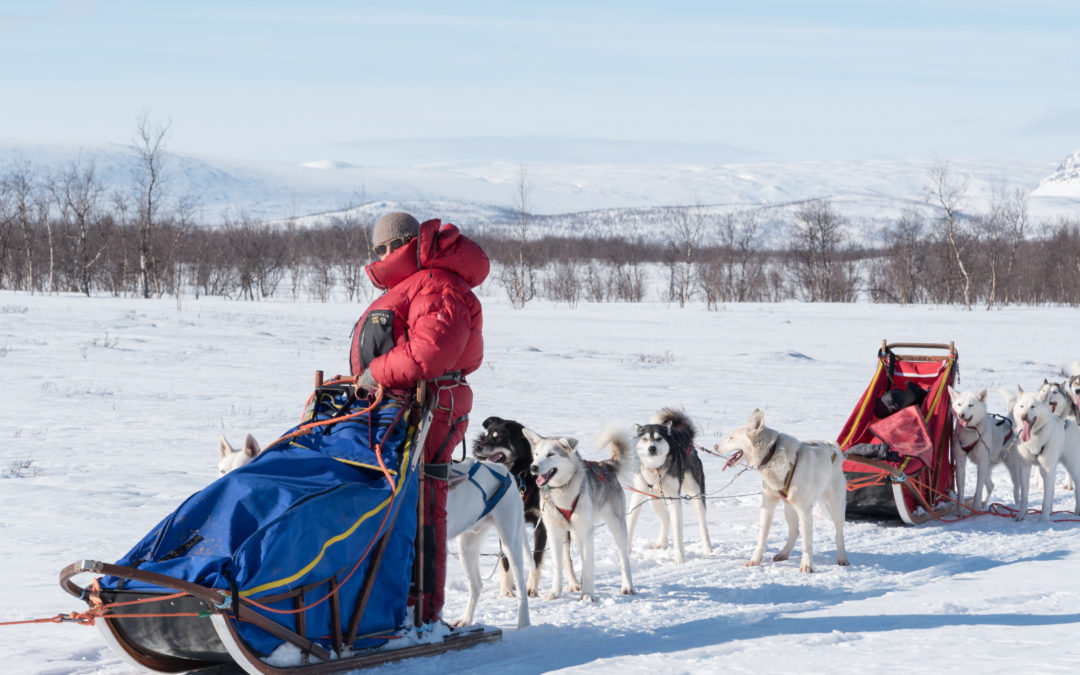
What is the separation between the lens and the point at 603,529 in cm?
644

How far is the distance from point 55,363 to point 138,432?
15.5 ft

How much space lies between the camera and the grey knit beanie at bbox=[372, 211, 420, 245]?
3.72m

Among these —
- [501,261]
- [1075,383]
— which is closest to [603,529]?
[1075,383]

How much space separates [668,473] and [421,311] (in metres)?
2.69

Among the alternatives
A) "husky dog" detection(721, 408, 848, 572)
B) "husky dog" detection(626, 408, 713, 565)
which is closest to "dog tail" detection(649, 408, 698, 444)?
"husky dog" detection(626, 408, 713, 565)

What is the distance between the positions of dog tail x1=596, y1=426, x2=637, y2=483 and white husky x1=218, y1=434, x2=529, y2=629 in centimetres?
124

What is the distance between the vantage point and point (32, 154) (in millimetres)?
137250

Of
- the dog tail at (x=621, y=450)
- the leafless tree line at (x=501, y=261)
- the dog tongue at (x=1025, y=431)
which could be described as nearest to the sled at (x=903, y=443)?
the dog tongue at (x=1025, y=431)

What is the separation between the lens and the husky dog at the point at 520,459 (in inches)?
199

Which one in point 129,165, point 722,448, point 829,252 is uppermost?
point 129,165

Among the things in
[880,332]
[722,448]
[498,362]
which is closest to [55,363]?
[498,362]

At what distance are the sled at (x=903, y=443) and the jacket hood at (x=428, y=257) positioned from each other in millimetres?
3874

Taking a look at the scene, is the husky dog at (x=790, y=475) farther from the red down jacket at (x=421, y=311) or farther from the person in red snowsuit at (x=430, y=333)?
the red down jacket at (x=421, y=311)

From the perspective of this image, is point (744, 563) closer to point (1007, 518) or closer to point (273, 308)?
point (1007, 518)
